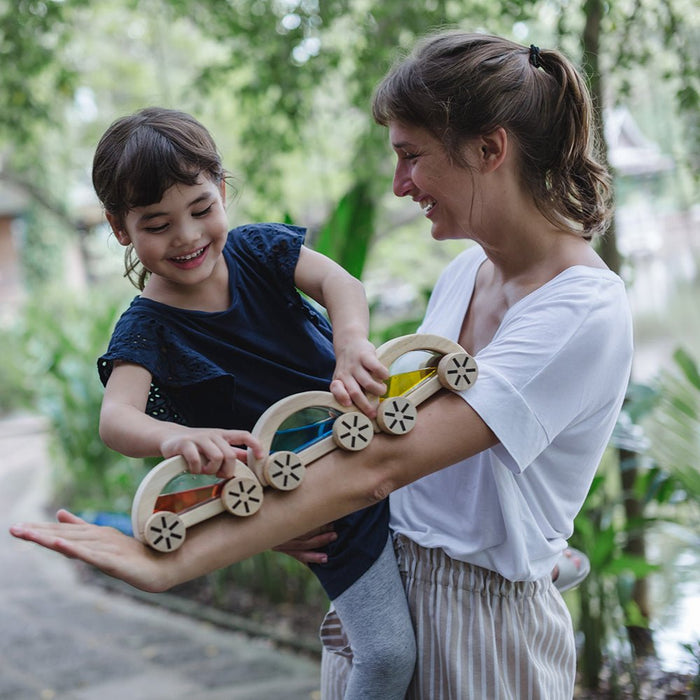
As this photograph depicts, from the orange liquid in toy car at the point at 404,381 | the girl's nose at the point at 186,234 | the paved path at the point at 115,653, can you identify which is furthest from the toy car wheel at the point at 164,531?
the paved path at the point at 115,653

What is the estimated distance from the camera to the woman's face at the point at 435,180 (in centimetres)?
142

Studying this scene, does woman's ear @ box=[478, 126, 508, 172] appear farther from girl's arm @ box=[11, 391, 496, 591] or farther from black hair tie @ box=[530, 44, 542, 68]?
girl's arm @ box=[11, 391, 496, 591]

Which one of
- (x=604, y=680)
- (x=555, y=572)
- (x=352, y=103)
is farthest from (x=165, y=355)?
(x=352, y=103)

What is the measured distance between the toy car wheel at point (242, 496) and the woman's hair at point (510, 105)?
1.94 ft

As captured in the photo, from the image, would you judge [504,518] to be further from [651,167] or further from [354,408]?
[651,167]

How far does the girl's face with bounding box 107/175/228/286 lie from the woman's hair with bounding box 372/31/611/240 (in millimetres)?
323

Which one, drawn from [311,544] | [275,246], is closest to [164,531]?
[311,544]

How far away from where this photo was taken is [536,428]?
1.29m

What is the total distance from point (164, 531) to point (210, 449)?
0.37 ft

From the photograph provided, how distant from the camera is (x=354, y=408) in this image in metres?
1.25

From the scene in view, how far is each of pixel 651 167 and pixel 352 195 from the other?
7.08 feet

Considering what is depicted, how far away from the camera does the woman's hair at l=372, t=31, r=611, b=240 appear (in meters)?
1.40

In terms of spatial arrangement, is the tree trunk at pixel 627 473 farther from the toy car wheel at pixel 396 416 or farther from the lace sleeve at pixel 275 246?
the toy car wheel at pixel 396 416

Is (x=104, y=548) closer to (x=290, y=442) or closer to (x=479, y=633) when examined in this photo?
(x=290, y=442)
